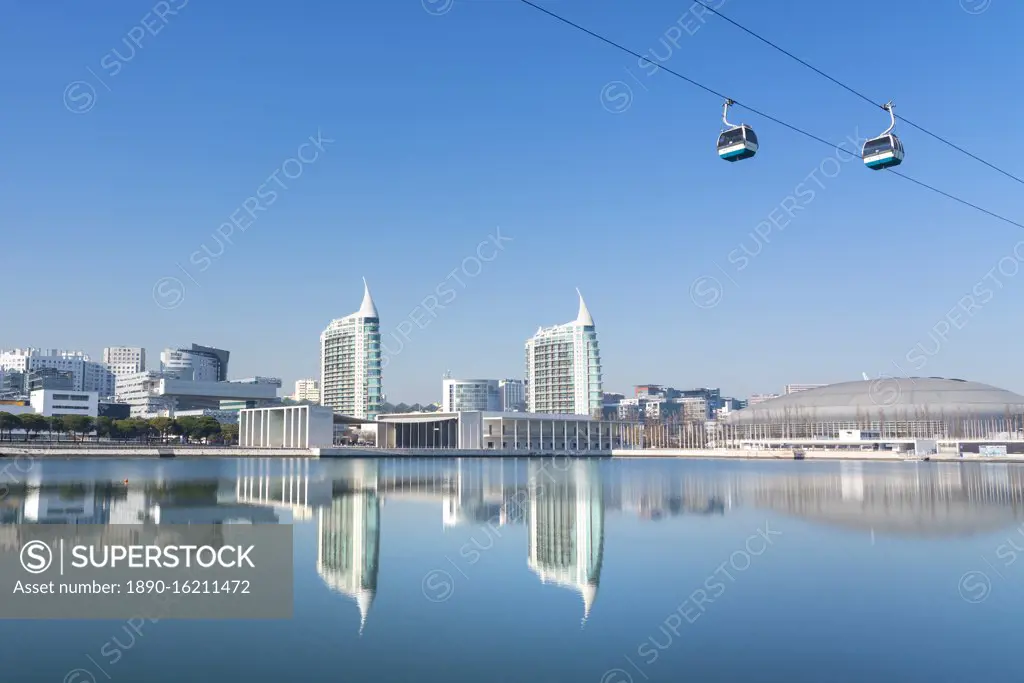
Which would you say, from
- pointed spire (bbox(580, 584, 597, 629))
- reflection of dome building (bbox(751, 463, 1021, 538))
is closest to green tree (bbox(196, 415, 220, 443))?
reflection of dome building (bbox(751, 463, 1021, 538))

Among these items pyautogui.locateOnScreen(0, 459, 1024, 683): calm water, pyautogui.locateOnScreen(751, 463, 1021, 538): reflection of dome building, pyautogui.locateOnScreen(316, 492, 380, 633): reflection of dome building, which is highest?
pyautogui.locateOnScreen(316, 492, 380, 633): reflection of dome building

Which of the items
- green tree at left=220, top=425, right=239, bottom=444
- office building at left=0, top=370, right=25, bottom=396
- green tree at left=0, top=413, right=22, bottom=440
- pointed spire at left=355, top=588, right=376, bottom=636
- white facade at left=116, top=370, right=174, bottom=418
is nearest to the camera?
pointed spire at left=355, top=588, right=376, bottom=636

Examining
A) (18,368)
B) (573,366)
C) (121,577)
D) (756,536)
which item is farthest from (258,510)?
(18,368)

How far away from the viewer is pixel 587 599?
14578mm

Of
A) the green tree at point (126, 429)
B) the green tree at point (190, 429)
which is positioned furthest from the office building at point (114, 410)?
the green tree at point (126, 429)

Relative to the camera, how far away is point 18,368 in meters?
185

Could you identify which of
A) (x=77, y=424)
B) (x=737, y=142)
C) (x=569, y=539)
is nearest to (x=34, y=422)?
(x=77, y=424)

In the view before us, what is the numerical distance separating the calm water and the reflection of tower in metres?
0.12

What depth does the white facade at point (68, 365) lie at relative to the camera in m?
181

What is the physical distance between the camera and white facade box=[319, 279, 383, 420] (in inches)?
5581

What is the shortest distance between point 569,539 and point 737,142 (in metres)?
12.6

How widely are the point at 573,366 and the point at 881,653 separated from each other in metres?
138
